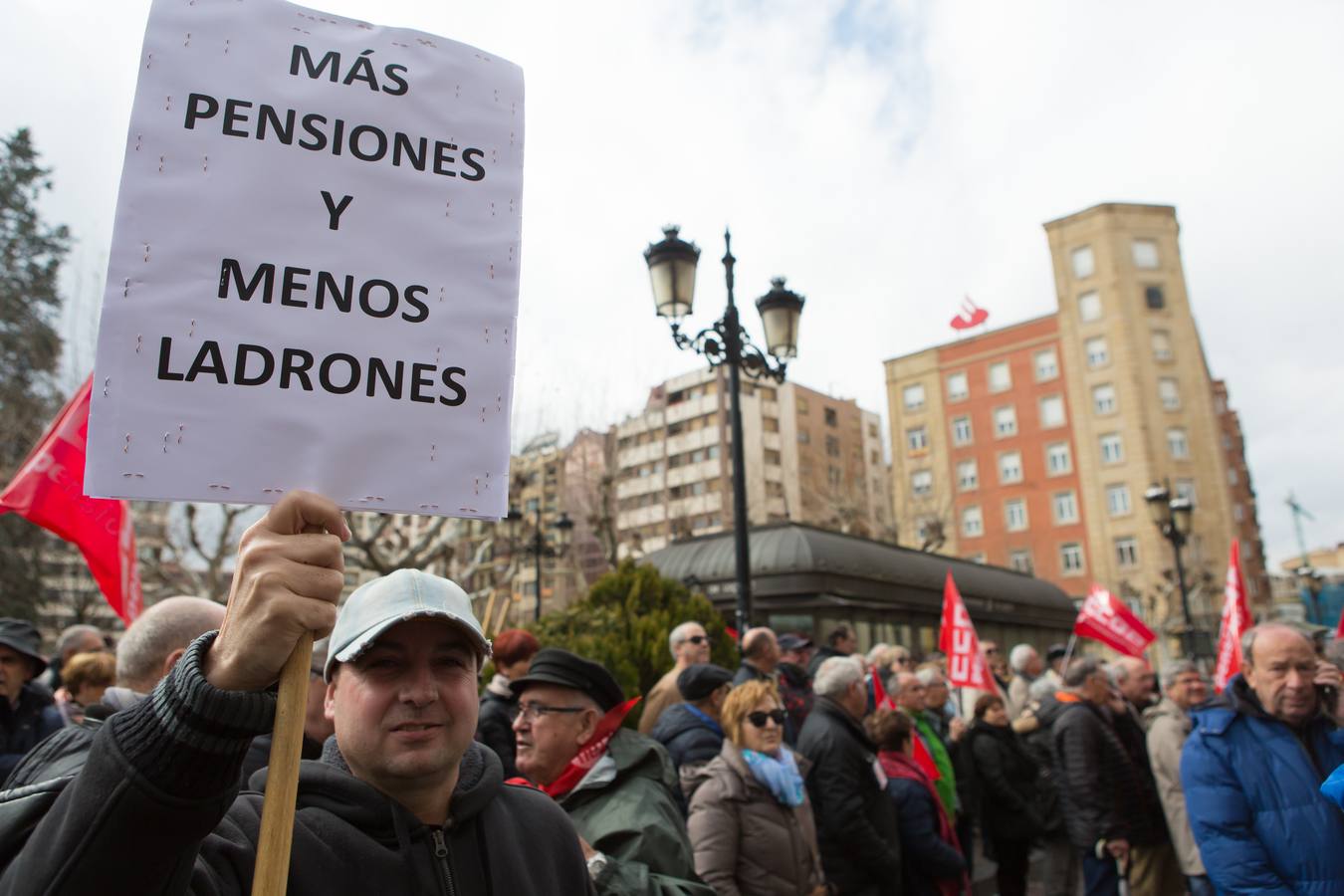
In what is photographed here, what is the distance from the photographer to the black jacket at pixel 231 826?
1133 mm

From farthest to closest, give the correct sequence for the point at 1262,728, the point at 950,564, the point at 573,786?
the point at 950,564
the point at 1262,728
the point at 573,786

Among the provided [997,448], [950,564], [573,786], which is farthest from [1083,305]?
[573,786]

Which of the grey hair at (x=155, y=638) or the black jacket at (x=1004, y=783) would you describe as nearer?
the grey hair at (x=155, y=638)

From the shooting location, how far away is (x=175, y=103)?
1.60 m

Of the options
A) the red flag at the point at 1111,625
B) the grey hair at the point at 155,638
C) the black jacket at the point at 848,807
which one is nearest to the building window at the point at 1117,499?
the red flag at the point at 1111,625

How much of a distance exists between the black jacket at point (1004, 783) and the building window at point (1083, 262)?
162 feet

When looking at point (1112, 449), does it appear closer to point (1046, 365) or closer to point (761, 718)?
point (1046, 365)

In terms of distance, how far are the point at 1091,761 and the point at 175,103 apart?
21.3 feet

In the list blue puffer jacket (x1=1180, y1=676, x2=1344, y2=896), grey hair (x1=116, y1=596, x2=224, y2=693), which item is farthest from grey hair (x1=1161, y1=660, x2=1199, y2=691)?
grey hair (x1=116, y1=596, x2=224, y2=693)

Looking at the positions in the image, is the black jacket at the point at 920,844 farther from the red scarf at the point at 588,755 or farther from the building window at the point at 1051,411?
the building window at the point at 1051,411

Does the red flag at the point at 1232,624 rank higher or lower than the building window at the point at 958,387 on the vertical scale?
lower

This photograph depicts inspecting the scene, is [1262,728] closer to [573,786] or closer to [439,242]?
[573,786]

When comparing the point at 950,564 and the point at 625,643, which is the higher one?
the point at 950,564

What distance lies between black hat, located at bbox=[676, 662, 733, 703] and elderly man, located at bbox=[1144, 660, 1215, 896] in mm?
2948
